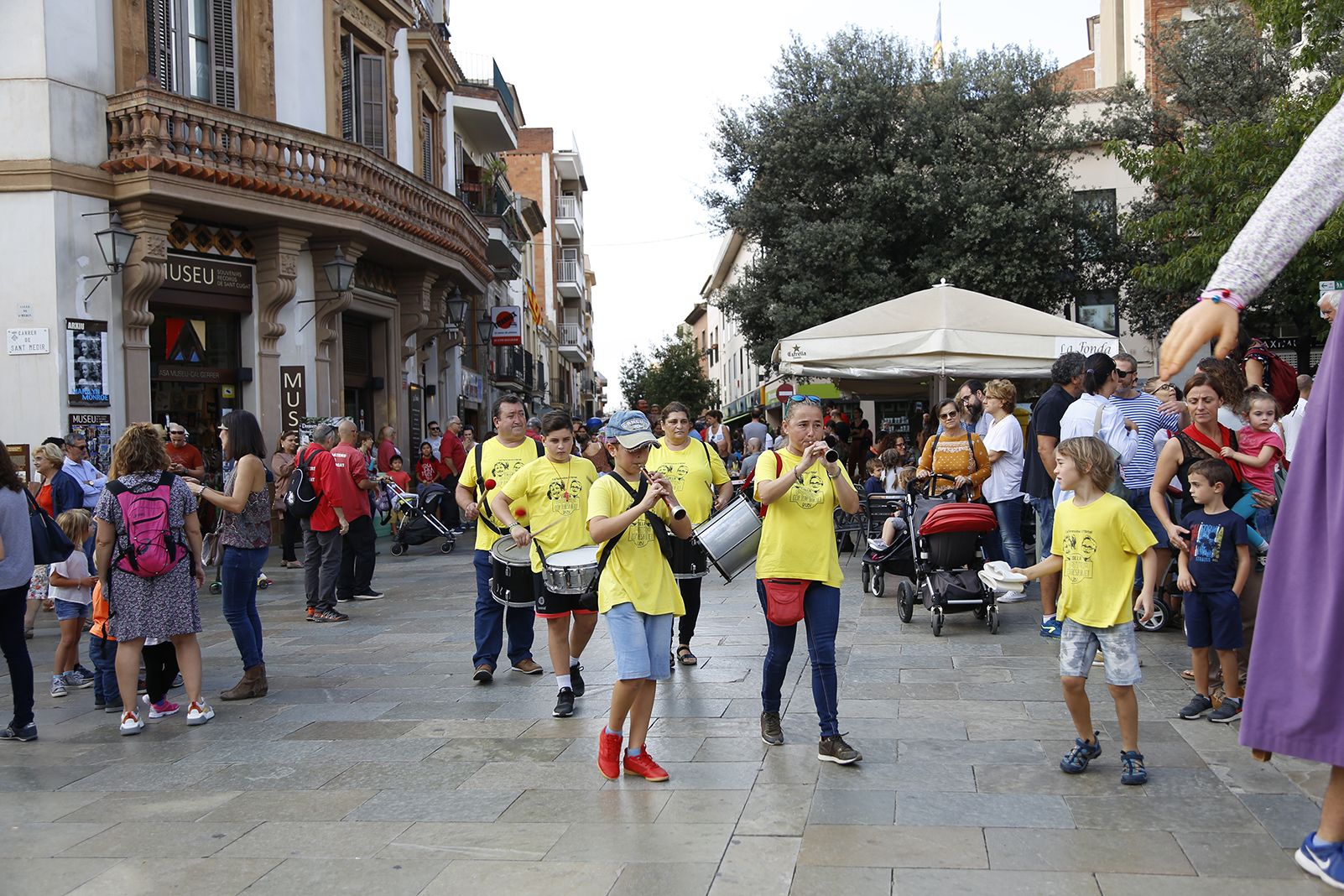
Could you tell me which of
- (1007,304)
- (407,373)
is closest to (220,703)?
(1007,304)

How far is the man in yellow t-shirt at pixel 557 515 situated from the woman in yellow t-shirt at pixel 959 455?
399 centimetres

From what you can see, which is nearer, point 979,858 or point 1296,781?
point 979,858

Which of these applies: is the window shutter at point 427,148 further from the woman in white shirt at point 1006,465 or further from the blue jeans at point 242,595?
the blue jeans at point 242,595

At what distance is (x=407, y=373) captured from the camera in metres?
22.8

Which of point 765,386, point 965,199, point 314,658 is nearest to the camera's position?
point 314,658

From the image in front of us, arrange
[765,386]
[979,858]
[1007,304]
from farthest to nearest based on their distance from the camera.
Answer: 1. [765,386]
2. [1007,304]
3. [979,858]

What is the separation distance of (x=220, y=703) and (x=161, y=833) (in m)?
2.60

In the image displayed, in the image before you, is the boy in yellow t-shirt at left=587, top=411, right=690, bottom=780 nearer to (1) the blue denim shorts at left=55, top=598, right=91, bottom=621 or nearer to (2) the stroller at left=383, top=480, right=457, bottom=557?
(1) the blue denim shorts at left=55, top=598, right=91, bottom=621

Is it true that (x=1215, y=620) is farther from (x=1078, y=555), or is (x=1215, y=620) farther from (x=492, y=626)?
(x=492, y=626)

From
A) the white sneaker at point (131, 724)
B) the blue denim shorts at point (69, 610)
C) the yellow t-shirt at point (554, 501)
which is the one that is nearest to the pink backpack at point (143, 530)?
the white sneaker at point (131, 724)

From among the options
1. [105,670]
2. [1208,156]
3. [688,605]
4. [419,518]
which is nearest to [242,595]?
[105,670]

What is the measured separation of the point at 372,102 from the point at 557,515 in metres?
15.6

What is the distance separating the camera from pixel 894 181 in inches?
894

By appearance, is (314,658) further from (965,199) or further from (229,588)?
(965,199)
